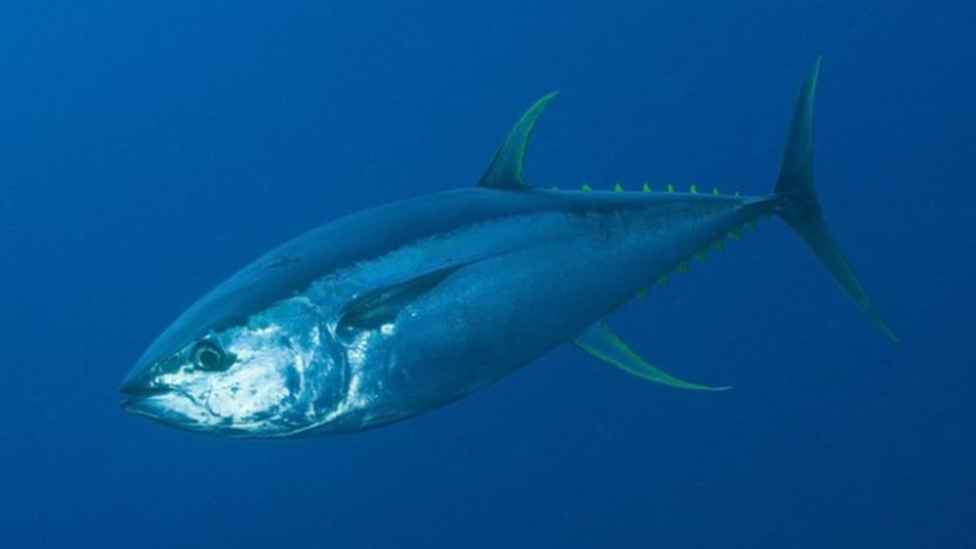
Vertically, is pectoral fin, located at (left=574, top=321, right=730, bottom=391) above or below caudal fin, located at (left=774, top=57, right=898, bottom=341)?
below

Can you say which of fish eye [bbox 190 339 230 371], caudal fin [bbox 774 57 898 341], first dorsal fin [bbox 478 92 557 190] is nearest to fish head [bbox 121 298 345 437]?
fish eye [bbox 190 339 230 371]

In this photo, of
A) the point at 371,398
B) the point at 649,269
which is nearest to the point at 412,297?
the point at 371,398

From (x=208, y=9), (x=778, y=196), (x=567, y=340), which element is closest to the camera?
(x=567, y=340)

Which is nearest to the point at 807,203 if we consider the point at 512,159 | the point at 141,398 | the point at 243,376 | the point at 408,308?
the point at 512,159

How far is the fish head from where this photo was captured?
1588mm

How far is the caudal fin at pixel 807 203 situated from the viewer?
234cm

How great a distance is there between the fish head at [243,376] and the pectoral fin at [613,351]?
0.65m

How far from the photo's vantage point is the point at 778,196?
→ 2352 millimetres

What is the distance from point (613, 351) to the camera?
2.04 m

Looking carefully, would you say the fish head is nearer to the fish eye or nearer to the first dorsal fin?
the fish eye

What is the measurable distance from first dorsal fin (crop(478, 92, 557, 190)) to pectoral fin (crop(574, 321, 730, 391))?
0.38 metres

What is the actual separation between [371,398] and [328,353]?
127 millimetres

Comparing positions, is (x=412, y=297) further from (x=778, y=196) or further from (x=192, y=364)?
(x=778, y=196)

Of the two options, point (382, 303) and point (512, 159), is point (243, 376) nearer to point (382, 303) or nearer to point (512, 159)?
point (382, 303)
